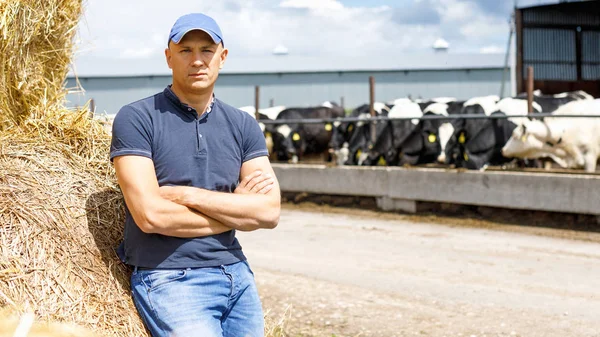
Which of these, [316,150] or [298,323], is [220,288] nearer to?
[298,323]

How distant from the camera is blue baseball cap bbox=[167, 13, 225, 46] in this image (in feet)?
11.5

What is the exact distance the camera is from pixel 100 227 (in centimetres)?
391

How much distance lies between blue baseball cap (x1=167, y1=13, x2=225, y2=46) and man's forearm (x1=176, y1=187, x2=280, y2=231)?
2.18ft

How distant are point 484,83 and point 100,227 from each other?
40883mm

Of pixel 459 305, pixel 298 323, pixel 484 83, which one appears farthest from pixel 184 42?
pixel 484 83

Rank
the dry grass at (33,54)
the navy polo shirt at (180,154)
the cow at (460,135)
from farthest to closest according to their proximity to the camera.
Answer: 1. the cow at (460,135)
2. the dry grass at (33,54)
3. the navy polo shirt at (180,154)

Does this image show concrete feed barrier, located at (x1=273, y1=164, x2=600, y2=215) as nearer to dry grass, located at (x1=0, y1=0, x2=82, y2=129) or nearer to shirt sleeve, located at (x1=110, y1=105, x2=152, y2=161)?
dry grass, located at (x1=0, y1=0, x2=82, y2=129)

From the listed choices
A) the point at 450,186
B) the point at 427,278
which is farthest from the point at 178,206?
the point at 450,186

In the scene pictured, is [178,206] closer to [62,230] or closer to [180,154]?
[180,154]

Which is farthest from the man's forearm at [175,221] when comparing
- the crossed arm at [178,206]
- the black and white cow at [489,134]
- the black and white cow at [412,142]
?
the black and white cow at [412,142]

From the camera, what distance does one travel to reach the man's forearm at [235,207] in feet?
11.3

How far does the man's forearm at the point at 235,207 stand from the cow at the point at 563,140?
11.8 m

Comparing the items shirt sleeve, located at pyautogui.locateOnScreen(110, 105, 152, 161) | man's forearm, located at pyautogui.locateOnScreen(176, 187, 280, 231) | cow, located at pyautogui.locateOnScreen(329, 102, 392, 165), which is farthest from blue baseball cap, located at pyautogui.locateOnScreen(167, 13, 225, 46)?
cow, located at pyautogui.locateOnScreen(329, 102, 392, 165)

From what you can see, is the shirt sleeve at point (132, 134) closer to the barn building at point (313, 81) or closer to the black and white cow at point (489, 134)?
the black and white cow at point (489, 134)
